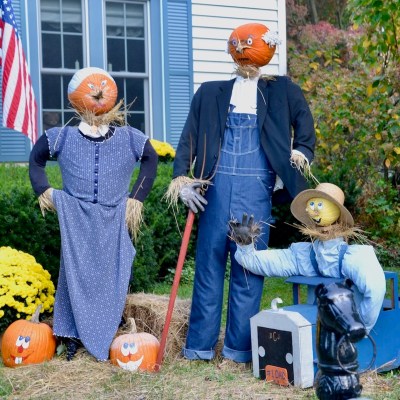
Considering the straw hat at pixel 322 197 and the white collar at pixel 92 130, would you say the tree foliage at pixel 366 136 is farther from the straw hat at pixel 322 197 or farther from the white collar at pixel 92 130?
the white collar at pixel 92 130

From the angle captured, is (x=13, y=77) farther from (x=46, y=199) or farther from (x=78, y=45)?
(x=46, y=199)

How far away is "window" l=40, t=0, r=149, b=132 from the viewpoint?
8430 millimetres

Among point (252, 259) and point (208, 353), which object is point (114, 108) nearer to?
point (252, 259)

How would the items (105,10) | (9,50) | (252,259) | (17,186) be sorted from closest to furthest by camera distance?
(252,259), (17,186), (9,50), (105,10)

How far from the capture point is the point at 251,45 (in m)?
4.55

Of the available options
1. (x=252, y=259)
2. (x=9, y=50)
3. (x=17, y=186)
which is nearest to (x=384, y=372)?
(x=252, y=259)

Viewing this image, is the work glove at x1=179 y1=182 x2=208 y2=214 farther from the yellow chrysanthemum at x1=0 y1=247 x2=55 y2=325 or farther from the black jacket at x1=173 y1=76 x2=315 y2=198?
the yellow chrysanthemum at x1=0 y1=247 x2=55 y2=325

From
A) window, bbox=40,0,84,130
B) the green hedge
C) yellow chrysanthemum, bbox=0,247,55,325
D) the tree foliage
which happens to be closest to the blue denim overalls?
the green hedge

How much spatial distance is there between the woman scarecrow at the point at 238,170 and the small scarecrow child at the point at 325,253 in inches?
7.3

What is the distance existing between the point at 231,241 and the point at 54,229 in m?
1.89

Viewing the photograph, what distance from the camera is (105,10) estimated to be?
28.2ft

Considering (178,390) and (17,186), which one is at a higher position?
(17,186)

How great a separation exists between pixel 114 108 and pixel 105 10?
4167 millimetres

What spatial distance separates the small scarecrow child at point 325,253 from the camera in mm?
4031
